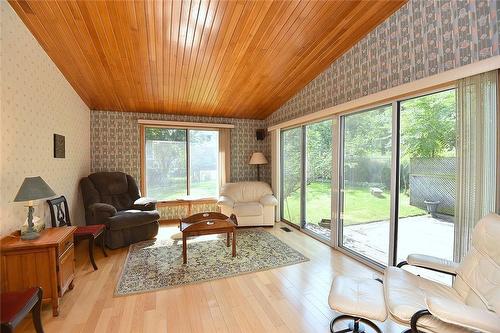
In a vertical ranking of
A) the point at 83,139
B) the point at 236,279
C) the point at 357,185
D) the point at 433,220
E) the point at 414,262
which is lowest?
the point at 236,279

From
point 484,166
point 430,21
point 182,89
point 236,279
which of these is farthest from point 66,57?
point 484,166

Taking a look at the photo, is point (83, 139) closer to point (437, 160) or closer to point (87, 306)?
point (87, 306)

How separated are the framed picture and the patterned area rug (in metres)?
1.55

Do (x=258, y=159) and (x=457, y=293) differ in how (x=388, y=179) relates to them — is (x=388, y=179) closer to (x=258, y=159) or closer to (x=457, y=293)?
(x=457, y=293)

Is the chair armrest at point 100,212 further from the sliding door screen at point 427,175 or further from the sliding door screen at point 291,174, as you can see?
the sliding door screen at point 427,175

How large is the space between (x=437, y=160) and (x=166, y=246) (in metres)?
3.46

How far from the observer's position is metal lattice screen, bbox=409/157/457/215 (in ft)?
6.88

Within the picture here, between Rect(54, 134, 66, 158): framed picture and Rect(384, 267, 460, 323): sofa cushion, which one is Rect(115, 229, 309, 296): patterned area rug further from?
Rect(54, 134, 66, 158): framed picture

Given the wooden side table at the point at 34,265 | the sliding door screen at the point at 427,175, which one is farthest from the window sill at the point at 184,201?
the sliding door screen at the point at 427,175

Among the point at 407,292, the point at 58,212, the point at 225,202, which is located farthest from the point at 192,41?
the point at 407,292

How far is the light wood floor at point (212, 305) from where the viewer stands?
180 centimetres

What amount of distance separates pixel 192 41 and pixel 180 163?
9.46 feet

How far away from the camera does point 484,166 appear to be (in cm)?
175

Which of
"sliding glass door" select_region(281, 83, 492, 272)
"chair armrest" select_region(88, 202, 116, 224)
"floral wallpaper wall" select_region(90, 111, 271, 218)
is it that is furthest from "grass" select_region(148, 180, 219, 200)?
"sliding glass door" select_region(281, 83, 492, 272)
